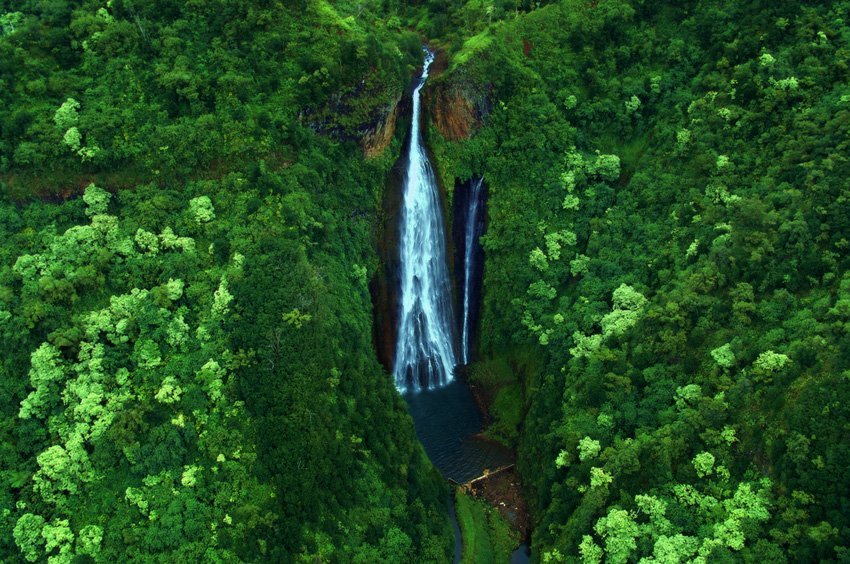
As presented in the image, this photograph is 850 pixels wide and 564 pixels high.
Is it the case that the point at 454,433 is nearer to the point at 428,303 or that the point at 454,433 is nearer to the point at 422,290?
the point at 428,303

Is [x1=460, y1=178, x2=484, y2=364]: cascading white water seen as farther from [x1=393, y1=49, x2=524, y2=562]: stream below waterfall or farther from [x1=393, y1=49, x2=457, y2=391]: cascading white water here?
[x1=393, y1=49, x2=457, y2=391]: cascading white water

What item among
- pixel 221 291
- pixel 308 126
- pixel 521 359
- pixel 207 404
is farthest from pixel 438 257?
pixel 207 404

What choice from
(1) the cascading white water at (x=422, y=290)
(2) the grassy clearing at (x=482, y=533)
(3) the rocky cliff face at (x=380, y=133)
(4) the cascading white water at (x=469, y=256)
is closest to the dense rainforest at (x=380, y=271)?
(3) the rocky cliff face at (x=380, y=133)

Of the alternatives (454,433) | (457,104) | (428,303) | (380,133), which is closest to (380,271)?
(428,303)

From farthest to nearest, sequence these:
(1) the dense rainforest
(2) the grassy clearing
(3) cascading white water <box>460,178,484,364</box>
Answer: (3) cascading white water <box>460,178,484,364</box> → (2) the grassy clearing → (1) the dense rainforest

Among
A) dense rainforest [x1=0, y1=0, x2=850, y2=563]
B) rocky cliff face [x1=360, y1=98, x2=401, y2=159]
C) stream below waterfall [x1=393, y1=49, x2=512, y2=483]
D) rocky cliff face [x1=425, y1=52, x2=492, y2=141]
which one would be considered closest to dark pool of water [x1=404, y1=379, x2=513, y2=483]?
stream below waterfall [x1=393, y1=49, x2=512, y2=483]

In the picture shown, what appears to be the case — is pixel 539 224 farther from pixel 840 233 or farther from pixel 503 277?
pixel 840 233
